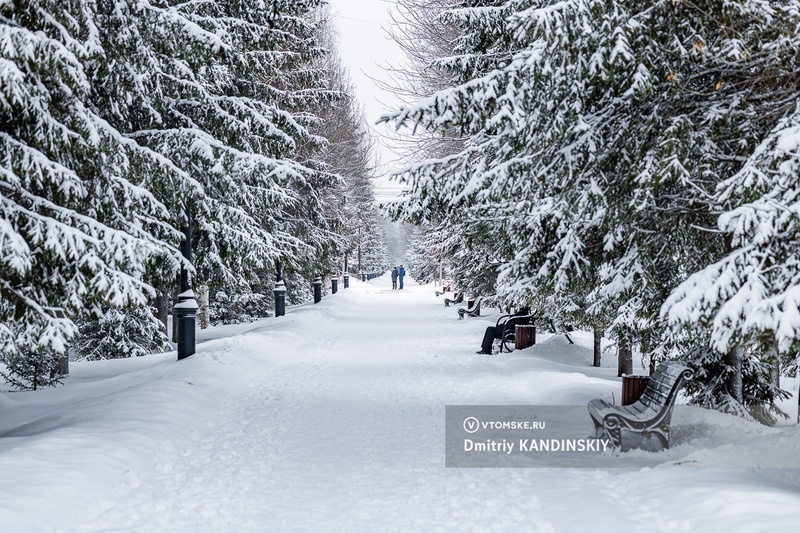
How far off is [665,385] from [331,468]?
3354 mm

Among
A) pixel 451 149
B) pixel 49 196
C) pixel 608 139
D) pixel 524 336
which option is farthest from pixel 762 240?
pixel 451 149

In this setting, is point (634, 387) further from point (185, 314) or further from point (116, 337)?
point (116, 337)

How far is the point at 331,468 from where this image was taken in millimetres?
6488

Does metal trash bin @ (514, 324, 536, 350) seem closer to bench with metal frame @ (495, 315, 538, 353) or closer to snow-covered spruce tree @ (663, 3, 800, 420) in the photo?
bench with metal frame @ (495, 315, 538, 353)

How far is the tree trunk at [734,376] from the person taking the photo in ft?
25.1

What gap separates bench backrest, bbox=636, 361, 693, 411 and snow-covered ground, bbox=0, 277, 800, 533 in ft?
1.50

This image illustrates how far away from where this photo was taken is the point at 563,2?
5.63m

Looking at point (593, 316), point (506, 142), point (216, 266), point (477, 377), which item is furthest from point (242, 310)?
point (506, 142)

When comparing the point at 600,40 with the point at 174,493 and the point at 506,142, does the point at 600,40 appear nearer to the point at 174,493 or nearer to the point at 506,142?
the point at 506,142

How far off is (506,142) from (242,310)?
26453 mm

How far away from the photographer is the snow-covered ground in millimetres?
5020
